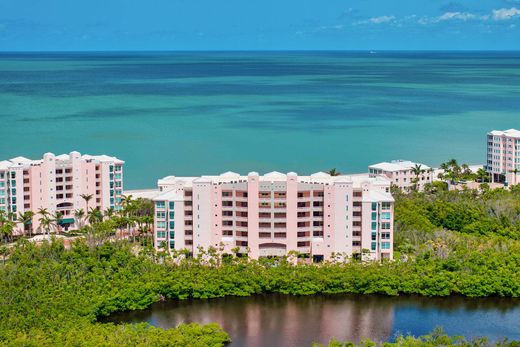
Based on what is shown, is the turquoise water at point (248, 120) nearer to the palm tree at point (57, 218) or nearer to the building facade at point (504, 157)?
the building facade at point (504, 157)

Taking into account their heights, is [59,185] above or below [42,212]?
above

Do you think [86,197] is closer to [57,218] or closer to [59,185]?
[59,185]

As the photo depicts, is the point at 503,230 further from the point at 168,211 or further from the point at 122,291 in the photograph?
the point at 122,291

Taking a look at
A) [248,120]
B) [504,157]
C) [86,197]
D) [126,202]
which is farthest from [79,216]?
[248,120]

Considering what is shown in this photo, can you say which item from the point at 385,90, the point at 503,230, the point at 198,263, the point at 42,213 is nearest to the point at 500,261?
the point at 503,230

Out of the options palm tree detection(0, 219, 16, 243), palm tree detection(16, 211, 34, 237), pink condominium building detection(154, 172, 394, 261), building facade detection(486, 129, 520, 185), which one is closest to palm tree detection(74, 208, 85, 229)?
palm tree detection(16, 211, 34, 237)

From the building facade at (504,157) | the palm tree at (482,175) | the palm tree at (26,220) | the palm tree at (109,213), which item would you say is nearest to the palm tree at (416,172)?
the palm tree at (482,175)
